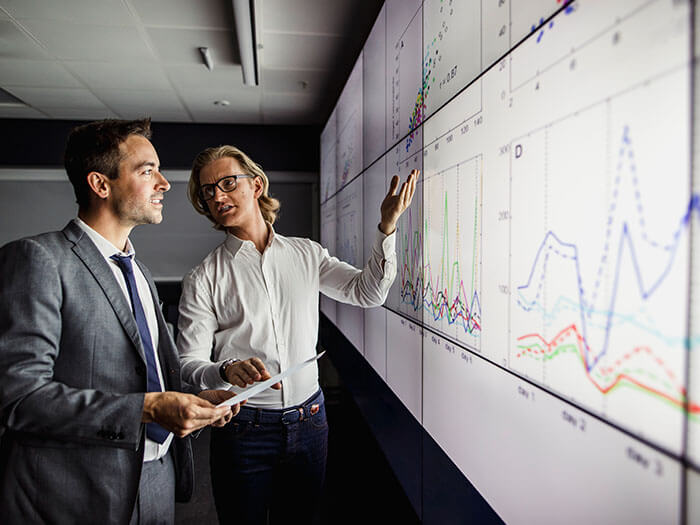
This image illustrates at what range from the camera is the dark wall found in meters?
4.62

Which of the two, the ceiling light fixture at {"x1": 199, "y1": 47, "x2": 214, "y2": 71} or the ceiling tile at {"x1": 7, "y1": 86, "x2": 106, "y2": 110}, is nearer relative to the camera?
the ceiling light fixture at {"x1": 199, "y1": 47, "x2": 214, "y2": 71}

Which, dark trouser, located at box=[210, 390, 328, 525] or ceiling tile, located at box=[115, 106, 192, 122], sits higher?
ceiling tile, located at box=[115, 106, 192, 122]

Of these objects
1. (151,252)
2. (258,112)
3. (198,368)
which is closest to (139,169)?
(198,368)

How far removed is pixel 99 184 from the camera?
4.05ft

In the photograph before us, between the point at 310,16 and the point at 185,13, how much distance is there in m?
0.67

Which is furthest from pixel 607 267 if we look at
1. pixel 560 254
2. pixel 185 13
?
pixel 185 13

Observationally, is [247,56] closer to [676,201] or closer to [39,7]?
[39,7]

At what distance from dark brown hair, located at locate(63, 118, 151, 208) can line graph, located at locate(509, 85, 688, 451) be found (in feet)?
3.43

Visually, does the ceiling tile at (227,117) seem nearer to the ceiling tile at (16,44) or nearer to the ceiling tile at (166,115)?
the ceiling tile at (166,115)

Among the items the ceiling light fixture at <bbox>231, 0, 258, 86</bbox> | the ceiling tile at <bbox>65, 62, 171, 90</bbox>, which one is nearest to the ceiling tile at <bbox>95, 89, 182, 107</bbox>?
the ceiling tile at <bbox>65, 62, 171, 90</bbox>

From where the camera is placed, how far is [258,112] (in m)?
4.42

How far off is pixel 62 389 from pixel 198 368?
0.39 metres

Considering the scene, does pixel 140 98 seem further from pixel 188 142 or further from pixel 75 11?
pixel 75 11

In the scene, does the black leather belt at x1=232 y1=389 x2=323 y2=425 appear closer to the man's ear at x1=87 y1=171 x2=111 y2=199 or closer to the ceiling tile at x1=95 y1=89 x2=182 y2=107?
the man's ear at x1=87 y1=171 x2=111 y2=199
